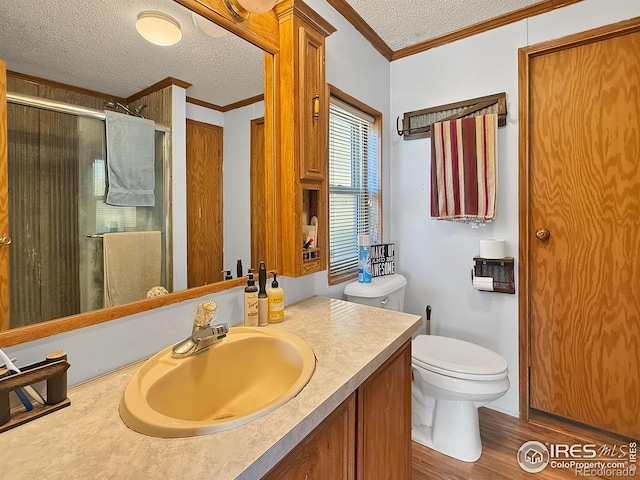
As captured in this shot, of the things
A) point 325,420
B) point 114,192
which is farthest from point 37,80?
point 325,420

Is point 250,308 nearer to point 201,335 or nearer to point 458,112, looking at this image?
point 201,335

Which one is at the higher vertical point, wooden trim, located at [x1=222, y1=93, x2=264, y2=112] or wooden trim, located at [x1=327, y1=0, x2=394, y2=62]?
wooden trim, located at [x1=327, y1=0, x2=394, y2=62]

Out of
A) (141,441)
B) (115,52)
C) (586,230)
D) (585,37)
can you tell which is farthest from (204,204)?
(585,37)

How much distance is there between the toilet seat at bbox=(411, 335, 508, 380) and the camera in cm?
146

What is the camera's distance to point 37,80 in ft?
2.49

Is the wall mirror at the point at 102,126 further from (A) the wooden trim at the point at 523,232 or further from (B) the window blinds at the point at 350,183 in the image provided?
(A) the wooden trim at the point at 523,232

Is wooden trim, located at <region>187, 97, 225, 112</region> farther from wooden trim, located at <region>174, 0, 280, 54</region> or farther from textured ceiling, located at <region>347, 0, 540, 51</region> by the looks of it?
textured ceiling, located at <region>347, 0, 540, 51</region>

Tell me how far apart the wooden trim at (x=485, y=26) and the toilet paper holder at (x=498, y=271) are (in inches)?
51.9

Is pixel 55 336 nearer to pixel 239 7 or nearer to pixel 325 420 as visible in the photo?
pixel 325 420

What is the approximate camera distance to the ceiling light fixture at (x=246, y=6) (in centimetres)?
111

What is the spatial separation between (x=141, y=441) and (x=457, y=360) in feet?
4.61

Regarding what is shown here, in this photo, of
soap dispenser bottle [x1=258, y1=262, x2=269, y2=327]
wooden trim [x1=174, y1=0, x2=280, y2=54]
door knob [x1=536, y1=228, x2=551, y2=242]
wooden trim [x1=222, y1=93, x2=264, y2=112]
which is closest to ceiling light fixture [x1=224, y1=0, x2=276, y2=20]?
wooden trim [x1=174, y1=0, x2=280, y2=54]

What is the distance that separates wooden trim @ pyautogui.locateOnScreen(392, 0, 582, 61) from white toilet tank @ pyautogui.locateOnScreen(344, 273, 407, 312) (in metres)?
1.47

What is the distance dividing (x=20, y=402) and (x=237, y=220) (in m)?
0.75
